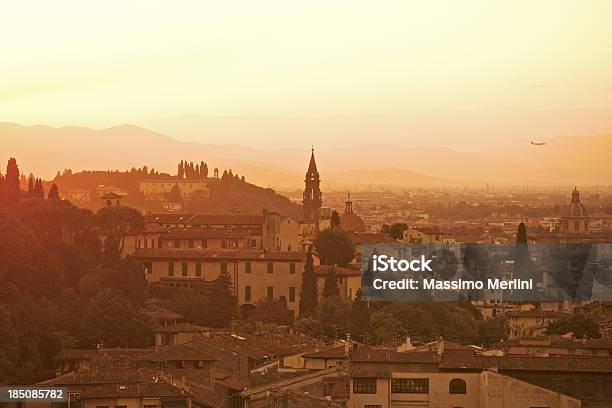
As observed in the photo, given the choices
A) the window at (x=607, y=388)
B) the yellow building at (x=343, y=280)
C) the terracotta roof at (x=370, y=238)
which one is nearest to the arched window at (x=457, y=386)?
the window at (x=607, y=388)

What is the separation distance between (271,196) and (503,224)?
717 inches

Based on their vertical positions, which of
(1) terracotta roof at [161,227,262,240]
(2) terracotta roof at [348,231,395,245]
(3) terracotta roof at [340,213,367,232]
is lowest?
(2) terracotta roof at [348,231,395,245]

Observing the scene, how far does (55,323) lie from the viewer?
4019 centimetres

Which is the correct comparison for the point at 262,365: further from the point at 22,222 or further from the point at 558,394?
the point at 22,222

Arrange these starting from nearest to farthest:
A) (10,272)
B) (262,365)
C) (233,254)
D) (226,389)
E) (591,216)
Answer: (226,389) → (262,365) → (10,272) → (233,254) → (591,216)

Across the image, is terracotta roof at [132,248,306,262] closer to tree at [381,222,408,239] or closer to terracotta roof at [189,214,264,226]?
terracotta roof at [189,214,264,226]

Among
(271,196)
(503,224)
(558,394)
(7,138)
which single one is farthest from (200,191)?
(558,394)

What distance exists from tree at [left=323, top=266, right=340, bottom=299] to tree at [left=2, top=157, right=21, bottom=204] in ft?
33.8

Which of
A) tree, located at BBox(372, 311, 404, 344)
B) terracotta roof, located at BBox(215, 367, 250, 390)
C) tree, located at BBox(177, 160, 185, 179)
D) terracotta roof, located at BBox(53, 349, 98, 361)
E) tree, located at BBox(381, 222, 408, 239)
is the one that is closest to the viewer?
terracotta roof, located at BBox(215, 367, 250, 390)

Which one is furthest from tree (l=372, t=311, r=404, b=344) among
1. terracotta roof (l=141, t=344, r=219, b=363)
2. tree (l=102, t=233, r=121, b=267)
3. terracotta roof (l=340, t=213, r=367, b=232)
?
terracotta roof (l=340, t=213, r=367, b=232)

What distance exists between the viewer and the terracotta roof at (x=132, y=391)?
24250mm

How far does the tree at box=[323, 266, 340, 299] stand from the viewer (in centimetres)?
5285

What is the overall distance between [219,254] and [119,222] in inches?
219

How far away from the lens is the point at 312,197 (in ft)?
305
